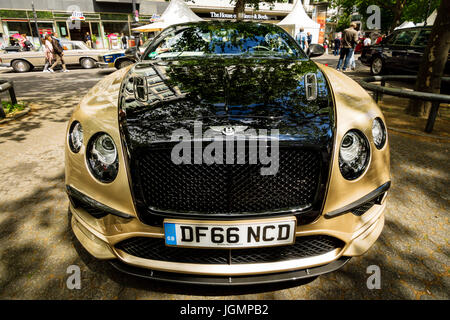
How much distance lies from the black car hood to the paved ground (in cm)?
91

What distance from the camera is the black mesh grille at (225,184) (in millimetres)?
1435

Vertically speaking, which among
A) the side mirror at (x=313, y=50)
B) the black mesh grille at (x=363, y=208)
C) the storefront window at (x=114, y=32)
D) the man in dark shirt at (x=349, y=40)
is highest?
the storefront window at (x=114, y=32)

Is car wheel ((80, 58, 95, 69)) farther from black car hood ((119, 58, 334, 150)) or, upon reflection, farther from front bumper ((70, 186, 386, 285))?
front bumper ((70, 186, 386, 285))

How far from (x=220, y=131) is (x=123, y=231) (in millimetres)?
723

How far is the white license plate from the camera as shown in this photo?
1.42 metres

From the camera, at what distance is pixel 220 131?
1421mm

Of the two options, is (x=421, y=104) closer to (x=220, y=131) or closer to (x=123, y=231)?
(x=220, y=131)

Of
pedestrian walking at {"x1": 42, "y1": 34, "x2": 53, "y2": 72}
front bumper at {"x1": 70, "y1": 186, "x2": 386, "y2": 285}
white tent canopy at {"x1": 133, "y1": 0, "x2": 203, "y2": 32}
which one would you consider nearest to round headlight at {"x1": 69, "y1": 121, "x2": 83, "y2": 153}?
front bumper at {"x1": 70, "y1": 186, "x2": 386, "y2": 285}

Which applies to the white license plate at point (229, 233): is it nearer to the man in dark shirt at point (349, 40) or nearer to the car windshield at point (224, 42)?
the car windshield at point (224, 42)

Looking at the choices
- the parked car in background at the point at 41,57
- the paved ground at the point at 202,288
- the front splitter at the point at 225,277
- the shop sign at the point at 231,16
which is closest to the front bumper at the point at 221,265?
the front splitter at the point at 225,277

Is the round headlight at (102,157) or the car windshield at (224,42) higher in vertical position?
the car windshield at (224,42)

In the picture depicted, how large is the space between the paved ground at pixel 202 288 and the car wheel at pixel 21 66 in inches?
492

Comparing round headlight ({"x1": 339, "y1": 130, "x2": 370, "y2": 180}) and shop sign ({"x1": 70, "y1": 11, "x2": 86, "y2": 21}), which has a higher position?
shop sign ({"x1": 70, "y1": 11, "x2": 86, "y2": 21})
